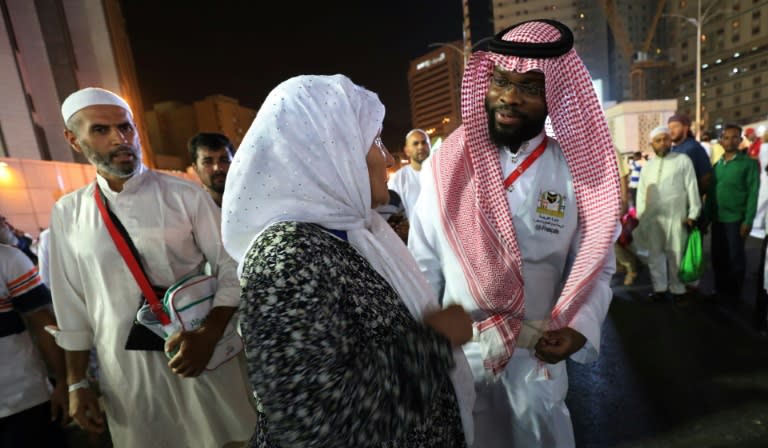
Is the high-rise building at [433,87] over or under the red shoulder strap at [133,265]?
over

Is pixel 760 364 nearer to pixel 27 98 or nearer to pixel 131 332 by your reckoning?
pixel 131 332

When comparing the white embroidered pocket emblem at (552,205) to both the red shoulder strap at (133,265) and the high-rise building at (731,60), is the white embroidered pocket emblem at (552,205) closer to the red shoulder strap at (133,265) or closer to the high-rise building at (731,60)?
the red shoulder strap at (133,265)

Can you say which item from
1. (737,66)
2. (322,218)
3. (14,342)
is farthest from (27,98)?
(737,66)

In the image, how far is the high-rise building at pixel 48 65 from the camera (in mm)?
12227

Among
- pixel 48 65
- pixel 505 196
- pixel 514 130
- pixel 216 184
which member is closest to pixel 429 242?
pixel 505 196

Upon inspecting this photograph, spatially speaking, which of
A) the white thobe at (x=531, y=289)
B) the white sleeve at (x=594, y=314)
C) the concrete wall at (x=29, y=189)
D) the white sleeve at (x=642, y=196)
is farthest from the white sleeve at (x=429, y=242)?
the concrete wall at (x=29, y=189)

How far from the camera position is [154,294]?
1743mm

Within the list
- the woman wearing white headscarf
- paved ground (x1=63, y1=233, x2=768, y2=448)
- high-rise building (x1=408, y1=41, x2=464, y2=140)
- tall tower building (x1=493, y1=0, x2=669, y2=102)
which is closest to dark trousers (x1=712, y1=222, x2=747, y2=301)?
paved ground (x1=63, y1=233, x2=768, y2=448)

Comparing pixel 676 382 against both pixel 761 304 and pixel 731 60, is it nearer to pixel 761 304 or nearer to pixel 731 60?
pixel 761 304

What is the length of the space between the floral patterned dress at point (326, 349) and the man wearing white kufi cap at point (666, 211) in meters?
4.84

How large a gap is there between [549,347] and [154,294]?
1769 millimetres

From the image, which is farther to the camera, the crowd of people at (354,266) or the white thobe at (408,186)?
the white thobe at (408,186)

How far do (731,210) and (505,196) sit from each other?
4530mm

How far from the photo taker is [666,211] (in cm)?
452
